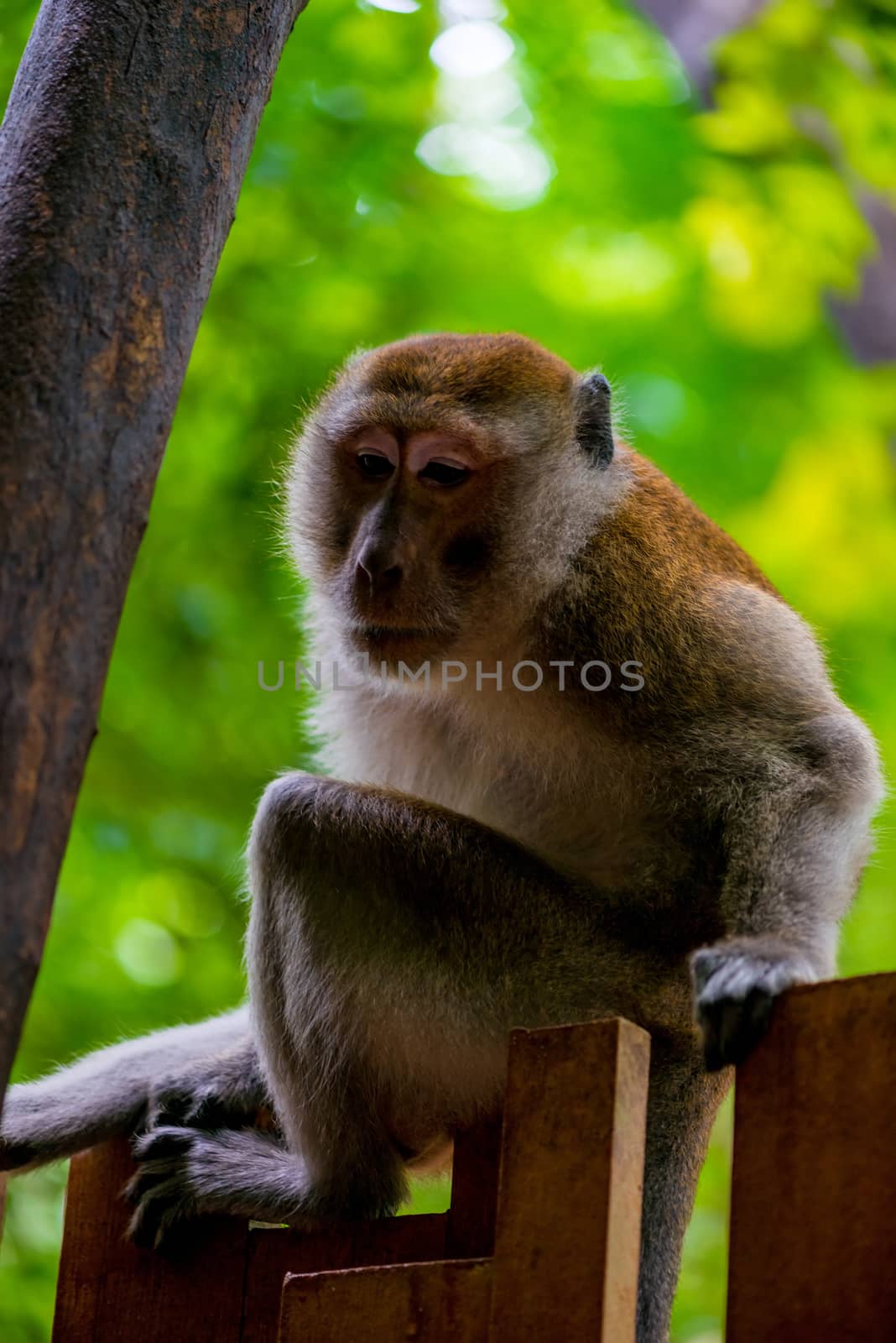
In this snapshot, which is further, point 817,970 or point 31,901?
point 817,970

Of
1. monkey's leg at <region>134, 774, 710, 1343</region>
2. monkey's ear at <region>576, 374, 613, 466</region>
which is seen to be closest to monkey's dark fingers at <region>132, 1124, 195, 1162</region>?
monkey's leg at <region>134, 774, 710, 1343</region>

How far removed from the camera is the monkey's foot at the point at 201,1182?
3945mm

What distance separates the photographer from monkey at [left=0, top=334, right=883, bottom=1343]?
3986mm

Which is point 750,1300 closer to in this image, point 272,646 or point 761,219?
point 272,646

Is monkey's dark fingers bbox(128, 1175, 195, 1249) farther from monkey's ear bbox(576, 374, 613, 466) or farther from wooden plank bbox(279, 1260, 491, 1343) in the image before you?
monkey's ear bbox(576, 374, 613, 466)

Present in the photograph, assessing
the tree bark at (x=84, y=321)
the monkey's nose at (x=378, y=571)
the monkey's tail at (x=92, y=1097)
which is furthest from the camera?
the monkey's tail at (x=92, y=1097)

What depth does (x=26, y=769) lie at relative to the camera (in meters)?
2.57

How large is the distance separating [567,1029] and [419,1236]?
1.01 m

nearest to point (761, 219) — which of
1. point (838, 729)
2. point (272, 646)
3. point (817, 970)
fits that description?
point (272, 646)

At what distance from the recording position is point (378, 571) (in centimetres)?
445

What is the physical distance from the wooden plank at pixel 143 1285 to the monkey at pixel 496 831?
0.27 feet

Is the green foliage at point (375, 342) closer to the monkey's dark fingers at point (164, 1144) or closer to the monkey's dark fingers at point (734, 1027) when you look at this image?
the monkey's dark fingers at point (164, 1144)

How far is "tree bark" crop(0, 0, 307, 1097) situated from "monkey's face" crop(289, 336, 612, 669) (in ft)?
4.38

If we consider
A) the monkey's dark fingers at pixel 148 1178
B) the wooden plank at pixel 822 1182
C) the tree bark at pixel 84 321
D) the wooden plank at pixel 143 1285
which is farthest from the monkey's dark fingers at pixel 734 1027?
the monkey's dark fingers at pixel 148 1178
